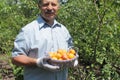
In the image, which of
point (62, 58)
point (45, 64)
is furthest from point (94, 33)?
point (45, 64)

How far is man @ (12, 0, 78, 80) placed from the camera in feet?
8.70

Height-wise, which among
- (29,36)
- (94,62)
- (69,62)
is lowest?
(94,62)

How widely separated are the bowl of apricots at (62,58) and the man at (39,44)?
0.04 meters

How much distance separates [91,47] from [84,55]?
16 centimetres

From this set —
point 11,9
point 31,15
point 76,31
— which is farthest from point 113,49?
point 11,9

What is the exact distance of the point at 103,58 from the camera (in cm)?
442

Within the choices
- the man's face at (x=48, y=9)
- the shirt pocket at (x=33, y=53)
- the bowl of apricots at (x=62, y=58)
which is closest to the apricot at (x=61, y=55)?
the bowl of apricots at (x=62, y=58)

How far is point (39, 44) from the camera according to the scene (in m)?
2.69

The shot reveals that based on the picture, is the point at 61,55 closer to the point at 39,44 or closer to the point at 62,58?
the point at 62,58

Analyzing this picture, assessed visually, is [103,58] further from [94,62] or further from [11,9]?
[11,9]

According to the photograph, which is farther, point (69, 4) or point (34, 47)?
point (69, 4)

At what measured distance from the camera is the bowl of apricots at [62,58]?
2.57 metres

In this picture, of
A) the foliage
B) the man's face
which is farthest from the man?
the foliage

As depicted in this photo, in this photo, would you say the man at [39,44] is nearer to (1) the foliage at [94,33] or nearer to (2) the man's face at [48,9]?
(2) the man's face at [48,9]
